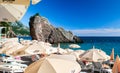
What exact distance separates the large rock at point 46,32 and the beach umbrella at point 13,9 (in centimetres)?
8859

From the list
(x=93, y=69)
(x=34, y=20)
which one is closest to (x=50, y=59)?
(x=93, y=69)

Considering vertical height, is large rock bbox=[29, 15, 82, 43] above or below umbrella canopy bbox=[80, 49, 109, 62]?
above

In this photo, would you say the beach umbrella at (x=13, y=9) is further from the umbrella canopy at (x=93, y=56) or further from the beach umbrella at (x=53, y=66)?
the umbrella canopy at (x=93, y=56)

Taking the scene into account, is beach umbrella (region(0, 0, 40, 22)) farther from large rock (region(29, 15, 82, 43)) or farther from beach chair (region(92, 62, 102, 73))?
large rock (region(29, 15, 82, 43))

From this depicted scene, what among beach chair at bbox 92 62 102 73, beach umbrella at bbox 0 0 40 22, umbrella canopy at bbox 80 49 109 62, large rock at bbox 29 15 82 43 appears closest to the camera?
beach umbrella at bbox 0 0 40 22

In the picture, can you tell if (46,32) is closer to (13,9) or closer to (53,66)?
(53,66)

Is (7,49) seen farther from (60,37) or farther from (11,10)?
(60,37)

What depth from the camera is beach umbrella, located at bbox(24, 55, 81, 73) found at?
646 cm

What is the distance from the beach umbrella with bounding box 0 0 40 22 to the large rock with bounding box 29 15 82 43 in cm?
8859

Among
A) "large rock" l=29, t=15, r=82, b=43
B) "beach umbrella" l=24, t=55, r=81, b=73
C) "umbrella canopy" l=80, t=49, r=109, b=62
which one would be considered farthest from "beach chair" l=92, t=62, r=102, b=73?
"large rock" l=29, t=15, r=82, b=43

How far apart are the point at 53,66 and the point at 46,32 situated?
98.3m

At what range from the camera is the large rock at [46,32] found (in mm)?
93375

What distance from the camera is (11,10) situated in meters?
4.02

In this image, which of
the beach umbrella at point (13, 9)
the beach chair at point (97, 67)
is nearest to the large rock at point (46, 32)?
the beach chair at point (97, 67)
